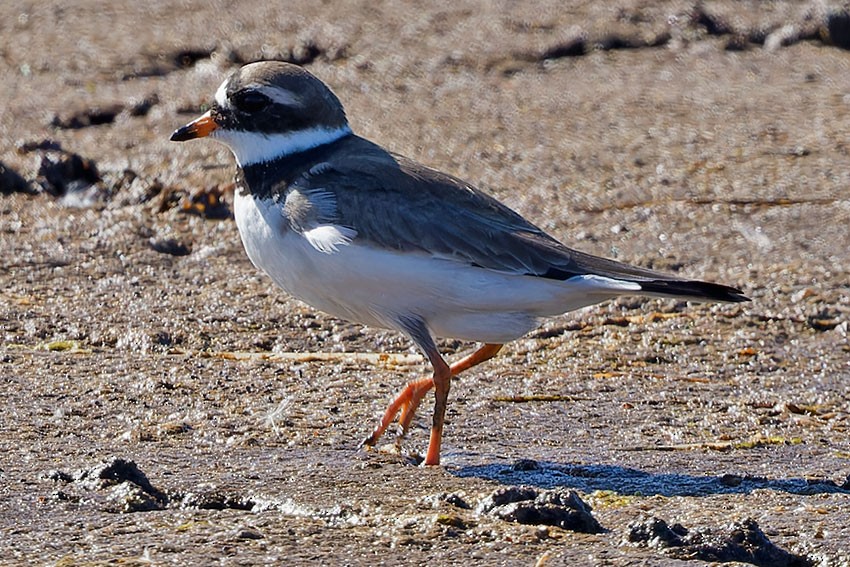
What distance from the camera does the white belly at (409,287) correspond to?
190 inches

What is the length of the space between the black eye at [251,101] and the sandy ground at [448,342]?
1019 millimetres

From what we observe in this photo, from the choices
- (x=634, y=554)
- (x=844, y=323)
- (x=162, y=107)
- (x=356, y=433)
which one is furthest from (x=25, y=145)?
(x=634, y=554)

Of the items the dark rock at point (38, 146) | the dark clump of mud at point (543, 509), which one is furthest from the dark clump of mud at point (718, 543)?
the dark rock at point (38, 146)

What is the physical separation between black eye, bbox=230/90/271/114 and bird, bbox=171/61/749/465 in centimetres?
15

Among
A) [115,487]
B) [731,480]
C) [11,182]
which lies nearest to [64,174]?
[11,182]

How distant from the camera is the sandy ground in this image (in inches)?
160

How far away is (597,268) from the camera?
4.96 m

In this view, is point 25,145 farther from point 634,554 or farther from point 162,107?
point 634,554

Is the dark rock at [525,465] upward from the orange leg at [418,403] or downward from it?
downward

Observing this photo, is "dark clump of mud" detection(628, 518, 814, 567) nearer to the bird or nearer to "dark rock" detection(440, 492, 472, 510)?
"dark rock" detection(440, 492, 472, 510)

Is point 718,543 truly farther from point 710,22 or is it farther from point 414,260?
point 710,22

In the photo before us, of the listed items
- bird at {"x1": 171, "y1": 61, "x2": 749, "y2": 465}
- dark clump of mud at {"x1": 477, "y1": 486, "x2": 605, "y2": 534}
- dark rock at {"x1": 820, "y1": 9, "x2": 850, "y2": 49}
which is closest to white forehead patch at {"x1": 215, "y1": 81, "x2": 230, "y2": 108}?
bird at {"x1": 171, "y1": 61, "x2": 749, "y2": 465}

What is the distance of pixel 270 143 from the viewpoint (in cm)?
521

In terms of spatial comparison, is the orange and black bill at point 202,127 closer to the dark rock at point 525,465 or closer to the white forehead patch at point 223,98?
the white forehead patch at point 223,98
